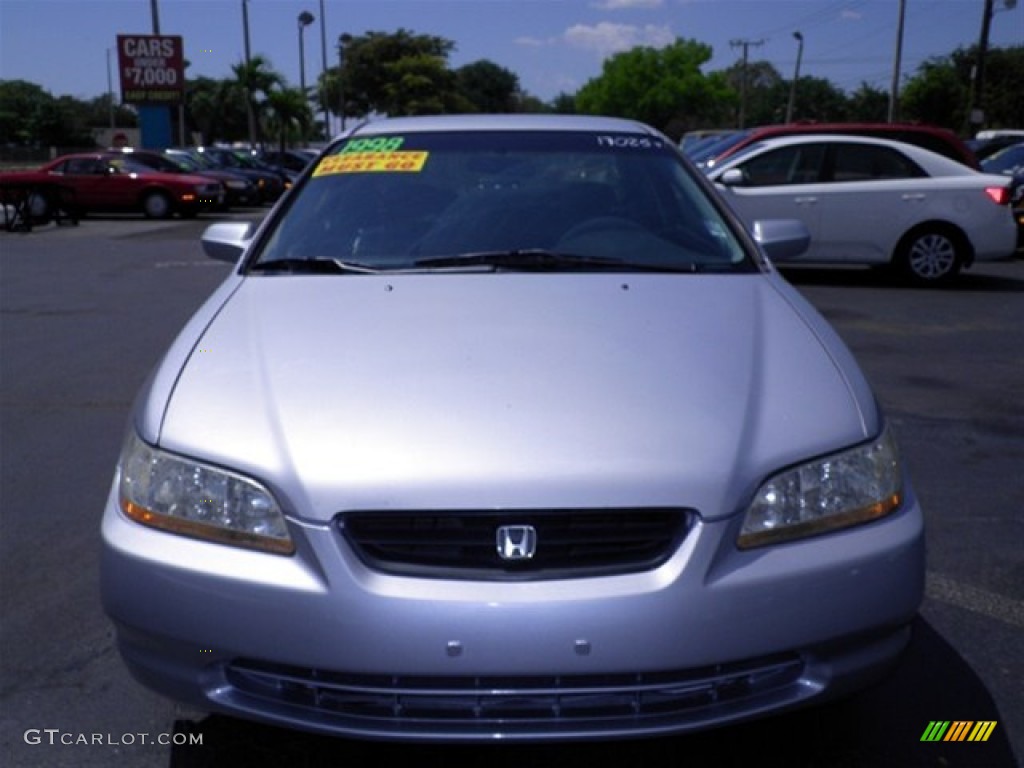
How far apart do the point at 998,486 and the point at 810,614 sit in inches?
124

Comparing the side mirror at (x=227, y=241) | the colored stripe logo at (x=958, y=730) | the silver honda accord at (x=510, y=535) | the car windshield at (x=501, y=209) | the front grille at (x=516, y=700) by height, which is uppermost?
the car windshield at (x=501, y=209)

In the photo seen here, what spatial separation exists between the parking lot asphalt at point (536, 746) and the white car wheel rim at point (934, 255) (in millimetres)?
1926

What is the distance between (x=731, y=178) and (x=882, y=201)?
1632 mm

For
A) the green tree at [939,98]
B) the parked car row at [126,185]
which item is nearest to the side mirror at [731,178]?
the parked car row at [126,185]

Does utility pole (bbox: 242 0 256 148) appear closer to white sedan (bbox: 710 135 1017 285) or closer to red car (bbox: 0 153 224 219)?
red car (bbox: 0 153 224 219)

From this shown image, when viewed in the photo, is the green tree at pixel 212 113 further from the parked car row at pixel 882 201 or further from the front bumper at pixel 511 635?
the front bumper at pixel 511 635

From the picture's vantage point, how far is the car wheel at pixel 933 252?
1193cm

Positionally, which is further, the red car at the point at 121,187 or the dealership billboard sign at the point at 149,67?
the dealership billboard sign at the point at 149,67

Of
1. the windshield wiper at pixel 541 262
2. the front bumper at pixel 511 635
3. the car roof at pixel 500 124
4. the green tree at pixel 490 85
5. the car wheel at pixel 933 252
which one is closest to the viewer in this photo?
the front bumper at pixel 511 635

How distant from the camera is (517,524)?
7.94 feet

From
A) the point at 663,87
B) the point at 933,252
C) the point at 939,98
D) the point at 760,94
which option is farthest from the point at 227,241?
the point at 760,94

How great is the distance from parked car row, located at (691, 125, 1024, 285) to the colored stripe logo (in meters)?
9.03

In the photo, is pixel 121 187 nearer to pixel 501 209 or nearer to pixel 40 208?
pixel 40 208

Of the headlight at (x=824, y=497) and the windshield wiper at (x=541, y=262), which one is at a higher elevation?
the windshield wiper at (x=541, y=262)
